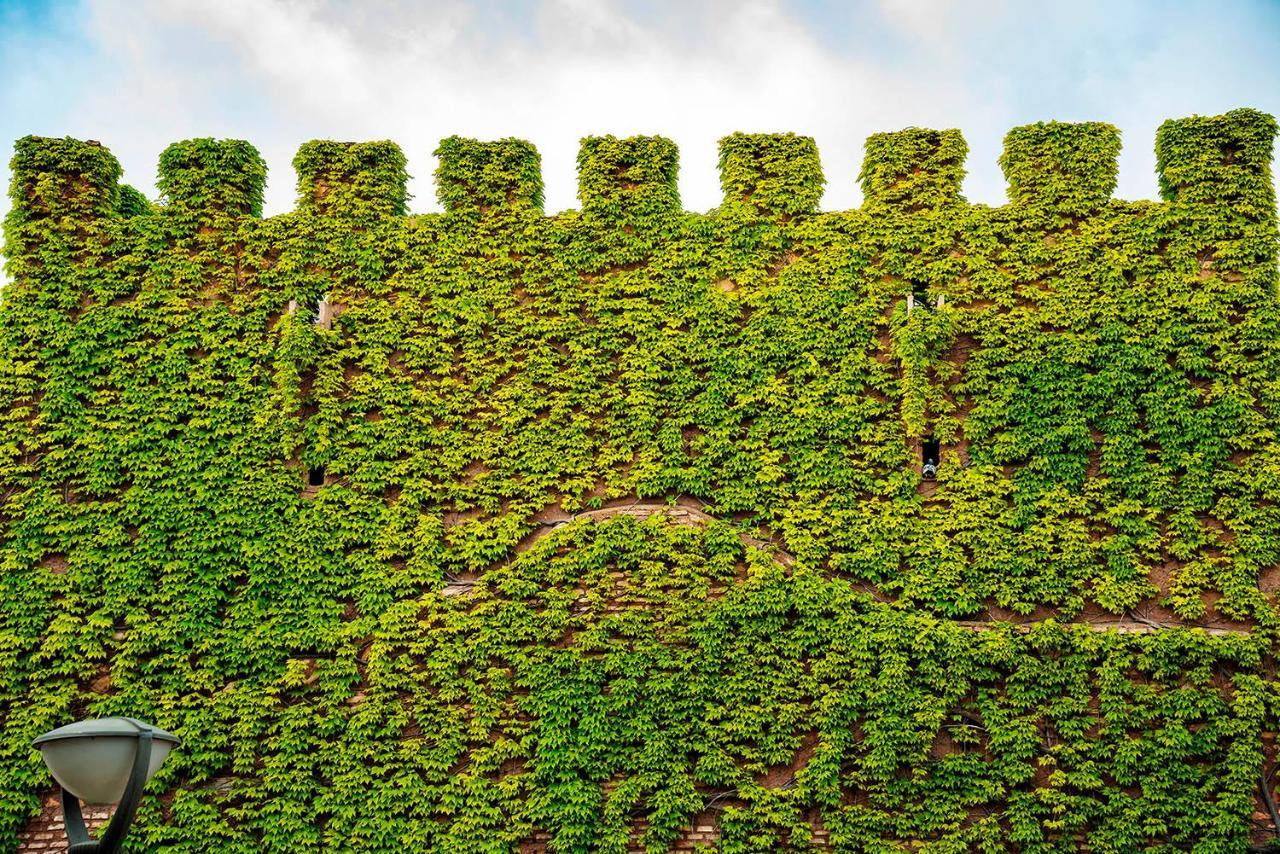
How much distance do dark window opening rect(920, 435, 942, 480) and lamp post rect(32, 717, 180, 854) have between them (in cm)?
796

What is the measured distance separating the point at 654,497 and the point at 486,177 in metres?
4.44

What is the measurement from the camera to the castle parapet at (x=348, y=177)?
38.0 ft

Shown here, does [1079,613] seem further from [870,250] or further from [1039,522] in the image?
[870,250]

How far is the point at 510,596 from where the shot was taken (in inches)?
397

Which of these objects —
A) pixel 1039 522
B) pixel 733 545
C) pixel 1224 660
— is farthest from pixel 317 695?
pixel 1224 660

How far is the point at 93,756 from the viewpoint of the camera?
4660 mm

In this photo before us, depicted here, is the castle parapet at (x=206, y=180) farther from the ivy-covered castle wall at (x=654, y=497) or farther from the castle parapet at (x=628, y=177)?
the castle parapet at (x=628, y=177)

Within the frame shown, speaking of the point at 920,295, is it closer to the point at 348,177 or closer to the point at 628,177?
the point at 628,177

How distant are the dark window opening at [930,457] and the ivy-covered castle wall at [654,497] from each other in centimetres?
9

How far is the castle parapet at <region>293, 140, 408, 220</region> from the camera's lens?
11.6 meters

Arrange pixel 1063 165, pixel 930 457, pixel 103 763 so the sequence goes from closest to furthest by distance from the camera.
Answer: pixel 103 763 < pixel 930 457 < pixel 1063 165

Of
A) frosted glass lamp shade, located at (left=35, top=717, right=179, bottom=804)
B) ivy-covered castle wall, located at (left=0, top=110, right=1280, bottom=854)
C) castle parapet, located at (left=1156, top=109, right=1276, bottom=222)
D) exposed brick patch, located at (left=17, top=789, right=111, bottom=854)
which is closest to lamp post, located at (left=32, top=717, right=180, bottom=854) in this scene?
frosted glass lamp shade, located at (left=35, top=717, right=179, bottom=804)

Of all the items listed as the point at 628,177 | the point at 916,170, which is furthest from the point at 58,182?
the point at 916,170

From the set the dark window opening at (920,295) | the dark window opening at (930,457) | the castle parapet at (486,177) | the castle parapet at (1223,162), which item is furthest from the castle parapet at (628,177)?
the castle parapet at (1223,162)
